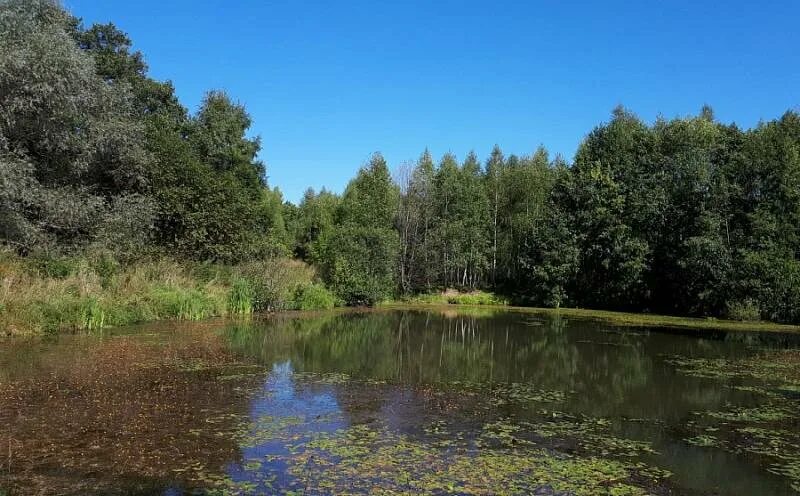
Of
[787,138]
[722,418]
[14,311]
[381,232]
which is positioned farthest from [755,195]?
[14,311]

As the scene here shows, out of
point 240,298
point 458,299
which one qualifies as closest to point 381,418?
point 240,298

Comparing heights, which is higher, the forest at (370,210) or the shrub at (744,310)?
the forest at (370,210)

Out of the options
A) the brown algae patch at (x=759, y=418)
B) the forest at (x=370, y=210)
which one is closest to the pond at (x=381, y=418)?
the brown algae patch at (x=759, y=418)

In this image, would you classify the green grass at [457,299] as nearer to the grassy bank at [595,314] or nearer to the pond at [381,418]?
the grassy bank at [595,314]

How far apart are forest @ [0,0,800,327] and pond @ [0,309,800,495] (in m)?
7.20

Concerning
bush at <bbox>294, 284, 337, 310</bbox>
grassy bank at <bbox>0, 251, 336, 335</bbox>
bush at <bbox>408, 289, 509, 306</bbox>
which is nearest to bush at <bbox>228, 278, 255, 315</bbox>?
grassy bank at <bbox>0, 251, 336, 335</bbox>

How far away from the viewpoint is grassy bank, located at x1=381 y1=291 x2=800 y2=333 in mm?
31672

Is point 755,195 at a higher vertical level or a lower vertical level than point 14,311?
higher

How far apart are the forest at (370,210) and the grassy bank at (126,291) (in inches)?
4.0

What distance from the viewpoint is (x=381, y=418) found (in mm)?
10320

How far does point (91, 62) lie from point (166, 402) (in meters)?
19.0

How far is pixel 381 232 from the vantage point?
39438 mm

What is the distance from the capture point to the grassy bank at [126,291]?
59.7ft

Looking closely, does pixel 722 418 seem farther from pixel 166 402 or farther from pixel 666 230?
pixel 666 230
